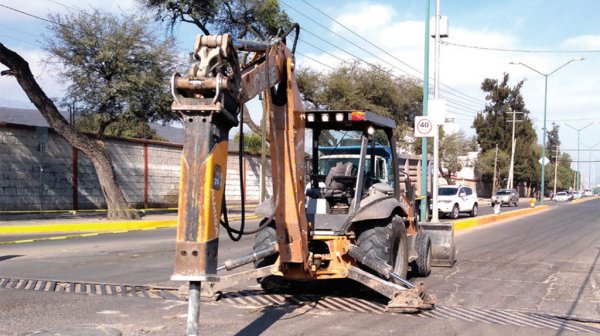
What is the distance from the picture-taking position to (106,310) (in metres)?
7.23

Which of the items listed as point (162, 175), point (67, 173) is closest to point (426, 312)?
point (67, 173)

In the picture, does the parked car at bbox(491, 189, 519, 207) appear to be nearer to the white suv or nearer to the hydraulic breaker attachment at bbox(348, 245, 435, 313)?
the white suv

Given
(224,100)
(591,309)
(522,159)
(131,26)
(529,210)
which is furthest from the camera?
(522,159)

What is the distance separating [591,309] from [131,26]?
2342cm

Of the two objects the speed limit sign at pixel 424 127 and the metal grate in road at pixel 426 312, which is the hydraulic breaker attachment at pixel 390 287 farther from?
the speed limit sign at pixel 424 127

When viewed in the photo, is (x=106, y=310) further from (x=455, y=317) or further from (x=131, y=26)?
(x=131, y=26)

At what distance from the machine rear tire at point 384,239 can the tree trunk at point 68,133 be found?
15.6 meters

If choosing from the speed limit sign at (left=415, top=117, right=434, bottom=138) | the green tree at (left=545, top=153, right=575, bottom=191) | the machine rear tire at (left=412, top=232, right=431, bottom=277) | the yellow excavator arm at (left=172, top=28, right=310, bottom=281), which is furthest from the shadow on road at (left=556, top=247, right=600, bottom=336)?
the green tree at (left=545, top=153, right=575, bottom=191)

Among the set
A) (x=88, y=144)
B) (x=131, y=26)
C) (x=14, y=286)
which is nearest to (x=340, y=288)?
(x=14, y=286)

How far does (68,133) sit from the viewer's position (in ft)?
70.3

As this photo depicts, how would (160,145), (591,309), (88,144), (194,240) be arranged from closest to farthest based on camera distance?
(194,240), (591,309), (88,144), (160,145)

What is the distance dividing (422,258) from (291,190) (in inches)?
174

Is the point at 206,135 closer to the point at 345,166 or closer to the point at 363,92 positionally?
the point at 345,166

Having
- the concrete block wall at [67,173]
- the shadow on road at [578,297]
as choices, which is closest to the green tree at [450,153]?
the concrete block wall at [67,173]
